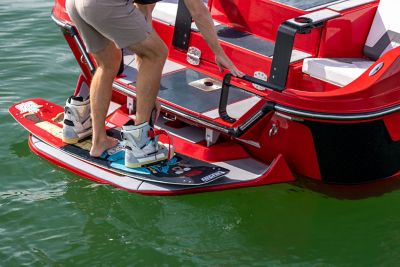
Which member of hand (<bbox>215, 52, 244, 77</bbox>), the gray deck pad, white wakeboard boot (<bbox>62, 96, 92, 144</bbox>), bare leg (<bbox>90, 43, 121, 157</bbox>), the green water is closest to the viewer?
the green water

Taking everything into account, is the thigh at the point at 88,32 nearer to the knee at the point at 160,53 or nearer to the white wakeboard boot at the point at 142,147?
the knee at the point at 160,53

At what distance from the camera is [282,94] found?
5.13 meters

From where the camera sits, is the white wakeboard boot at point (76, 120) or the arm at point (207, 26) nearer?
the arm at point (207, 26)

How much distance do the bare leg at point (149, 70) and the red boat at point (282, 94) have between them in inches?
9.9

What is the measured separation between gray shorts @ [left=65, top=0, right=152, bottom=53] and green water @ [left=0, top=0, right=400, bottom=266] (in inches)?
38.2

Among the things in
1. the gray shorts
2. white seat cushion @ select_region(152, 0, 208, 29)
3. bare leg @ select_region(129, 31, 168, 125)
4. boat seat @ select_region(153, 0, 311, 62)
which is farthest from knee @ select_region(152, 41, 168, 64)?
white seat cushion @ select_region(152, 0, 208, 29)

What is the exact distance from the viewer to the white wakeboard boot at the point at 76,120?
18.9 ft

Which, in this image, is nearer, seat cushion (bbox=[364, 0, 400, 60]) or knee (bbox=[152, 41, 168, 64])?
knee (bbox=[152, 41, 168, 64])

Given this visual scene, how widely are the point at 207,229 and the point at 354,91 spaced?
44.7 inches

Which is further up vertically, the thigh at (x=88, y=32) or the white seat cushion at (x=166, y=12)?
the thigh at (x=88, y=32)

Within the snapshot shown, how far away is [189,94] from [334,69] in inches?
38.9

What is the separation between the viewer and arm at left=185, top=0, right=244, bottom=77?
5098mm

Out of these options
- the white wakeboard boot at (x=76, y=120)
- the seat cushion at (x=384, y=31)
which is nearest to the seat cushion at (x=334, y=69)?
the seat cushion at (x=384, y=31)

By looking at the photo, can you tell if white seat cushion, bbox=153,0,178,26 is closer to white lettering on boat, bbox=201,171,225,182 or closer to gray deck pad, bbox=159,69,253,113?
gray deck pad, bbox=159,69,253,113
